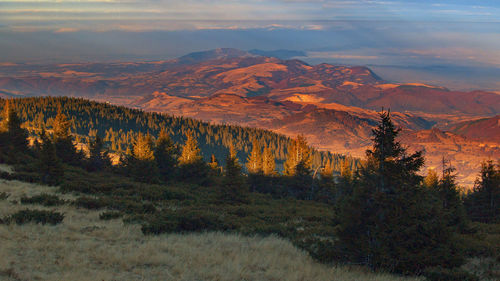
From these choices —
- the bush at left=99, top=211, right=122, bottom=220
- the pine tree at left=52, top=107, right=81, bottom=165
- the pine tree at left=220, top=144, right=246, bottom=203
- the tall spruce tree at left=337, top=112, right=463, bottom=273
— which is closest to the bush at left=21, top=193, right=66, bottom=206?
the bush at left=99, top=211, right=122, bottom=220

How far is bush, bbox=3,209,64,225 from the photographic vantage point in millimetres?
12703

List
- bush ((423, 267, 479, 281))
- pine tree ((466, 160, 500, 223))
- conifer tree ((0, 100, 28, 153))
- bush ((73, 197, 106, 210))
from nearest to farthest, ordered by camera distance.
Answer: bush ((423, 267, 479, 281)) → bush ((73, 197, 106, 210)) → pine tree ((466, 160, 500, 223)) → conifer tree ((0, 100, 28, 153))

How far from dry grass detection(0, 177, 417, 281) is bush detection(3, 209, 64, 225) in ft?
1.31

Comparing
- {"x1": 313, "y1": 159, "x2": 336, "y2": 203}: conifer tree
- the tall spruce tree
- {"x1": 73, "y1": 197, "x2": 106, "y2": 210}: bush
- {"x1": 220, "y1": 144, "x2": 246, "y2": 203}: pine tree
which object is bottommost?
{"x1": 313, "y1": 159, "x2": 336, "y2": 203}: conifer tree

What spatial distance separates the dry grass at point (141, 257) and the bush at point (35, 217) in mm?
399

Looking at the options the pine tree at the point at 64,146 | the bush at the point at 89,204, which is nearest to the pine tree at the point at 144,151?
the pine tree at the point at 64,146

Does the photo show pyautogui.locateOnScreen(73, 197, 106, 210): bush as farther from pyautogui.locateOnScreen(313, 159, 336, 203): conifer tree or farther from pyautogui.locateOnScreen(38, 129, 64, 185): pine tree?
pyautogui.locateOnScreen(313, 159, 336, 203): conifer tree

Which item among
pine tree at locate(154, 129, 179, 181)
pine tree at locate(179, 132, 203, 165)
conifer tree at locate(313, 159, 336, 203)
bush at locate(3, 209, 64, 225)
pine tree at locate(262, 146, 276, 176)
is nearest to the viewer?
bush at locate(3, 209, 64, 225)

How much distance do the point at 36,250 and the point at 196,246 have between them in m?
4.49

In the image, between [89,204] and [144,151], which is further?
[144,151]

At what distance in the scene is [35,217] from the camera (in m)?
13.2

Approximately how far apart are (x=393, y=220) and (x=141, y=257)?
6870mm

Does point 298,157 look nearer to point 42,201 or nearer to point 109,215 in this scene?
point 42,201

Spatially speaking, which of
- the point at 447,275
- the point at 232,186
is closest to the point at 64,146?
the point at 232,186
